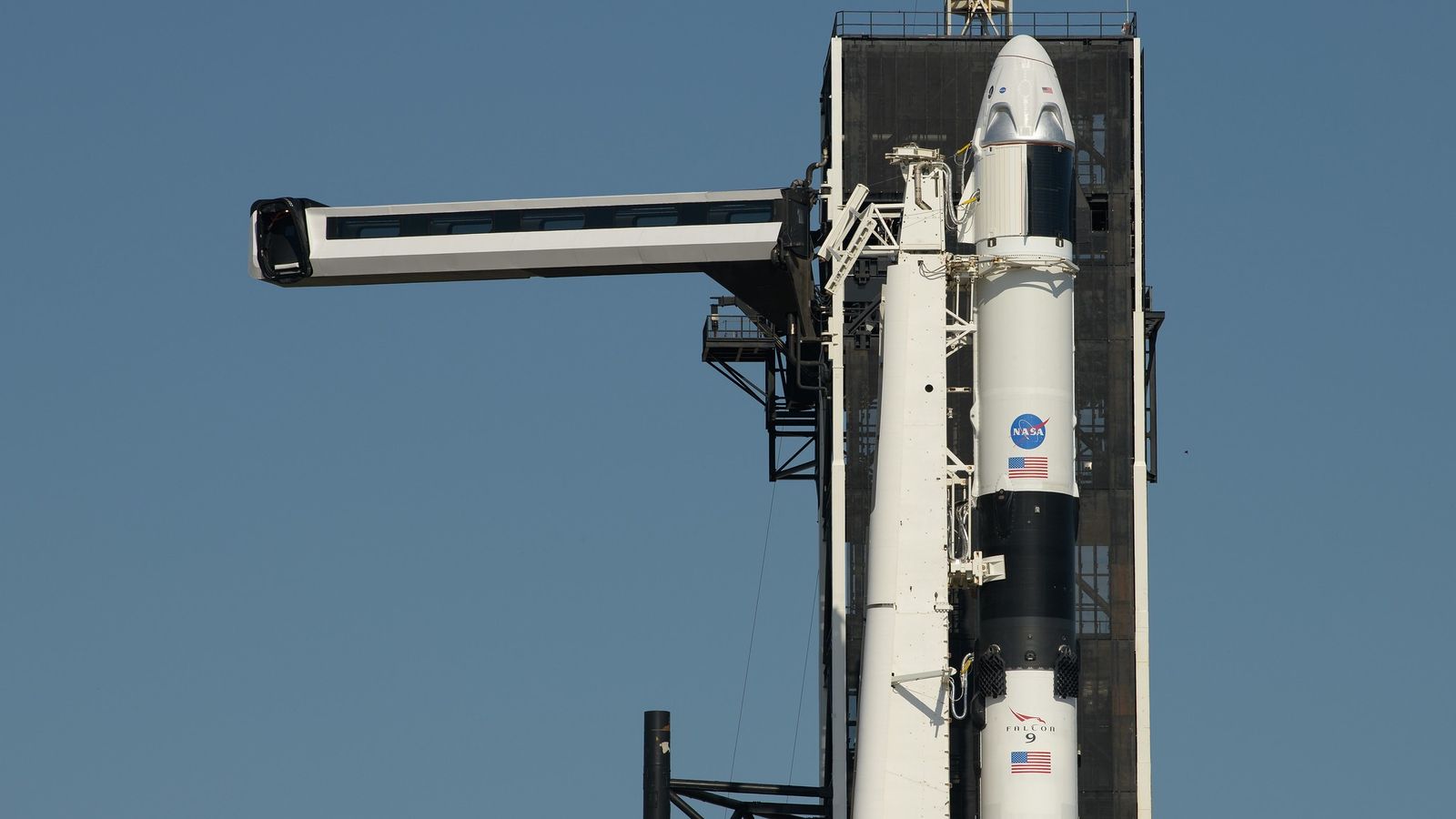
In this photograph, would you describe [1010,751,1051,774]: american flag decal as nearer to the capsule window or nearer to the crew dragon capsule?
the crew dragon capsule

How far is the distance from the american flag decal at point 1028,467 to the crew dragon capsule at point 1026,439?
0.02 metres

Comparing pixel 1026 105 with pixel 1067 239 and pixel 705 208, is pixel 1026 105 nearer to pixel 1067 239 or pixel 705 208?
pixel 1067 239

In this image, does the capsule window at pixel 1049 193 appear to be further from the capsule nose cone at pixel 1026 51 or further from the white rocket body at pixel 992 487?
the capsule nose cone at pixel 1026 51

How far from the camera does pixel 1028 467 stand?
50.3 m

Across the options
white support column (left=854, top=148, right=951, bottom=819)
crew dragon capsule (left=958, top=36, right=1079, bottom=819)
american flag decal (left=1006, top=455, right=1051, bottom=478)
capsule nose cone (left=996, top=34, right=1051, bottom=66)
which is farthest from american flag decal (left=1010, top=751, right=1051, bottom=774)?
capsule nose cone (left=996, top=34, right=1051, bottom=66)

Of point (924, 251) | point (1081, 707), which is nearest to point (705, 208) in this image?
point (924, 251)

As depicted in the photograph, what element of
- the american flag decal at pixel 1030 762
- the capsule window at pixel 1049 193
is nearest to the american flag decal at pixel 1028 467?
the capsule window at pixel 1049 193

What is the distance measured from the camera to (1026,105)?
5212 cm

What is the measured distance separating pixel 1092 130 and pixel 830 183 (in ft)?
20.4

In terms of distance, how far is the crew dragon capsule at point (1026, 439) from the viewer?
49.3 metres

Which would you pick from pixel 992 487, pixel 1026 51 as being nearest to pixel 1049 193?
pixel 1026 51

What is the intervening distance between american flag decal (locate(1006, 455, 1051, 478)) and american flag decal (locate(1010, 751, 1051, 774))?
4824mm

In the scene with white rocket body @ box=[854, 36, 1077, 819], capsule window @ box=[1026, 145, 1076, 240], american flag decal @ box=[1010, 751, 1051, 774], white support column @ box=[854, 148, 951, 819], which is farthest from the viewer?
capsule window @ box=[1026, 145, 1076, 240]

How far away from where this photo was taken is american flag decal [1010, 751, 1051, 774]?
49094 mm
